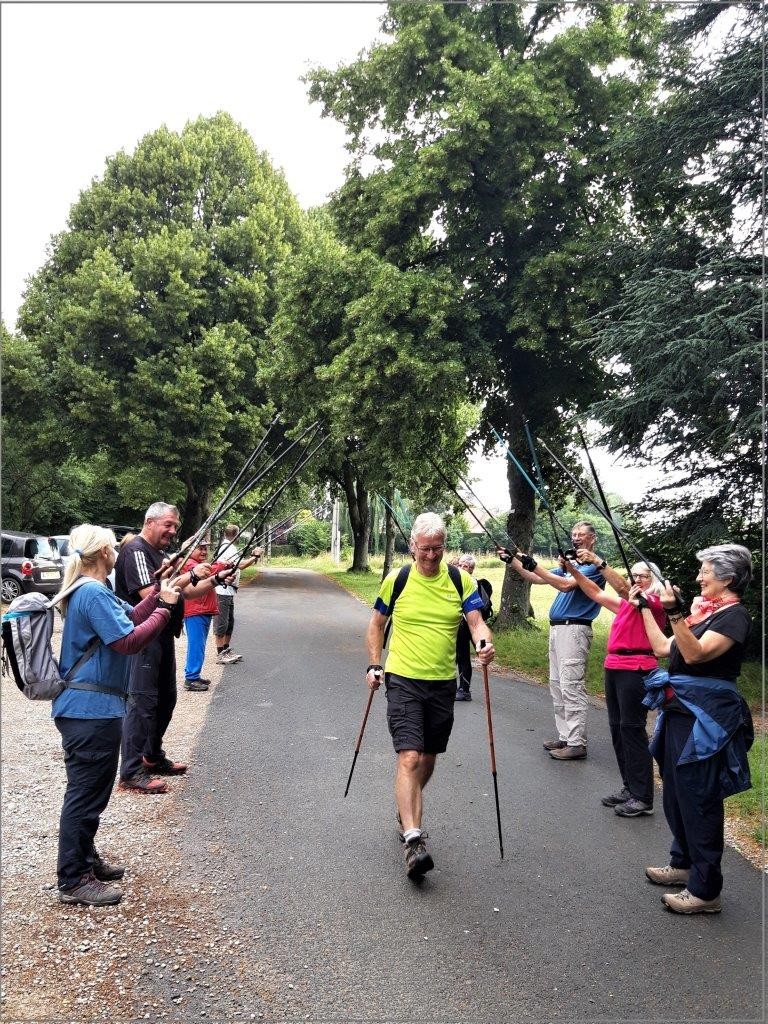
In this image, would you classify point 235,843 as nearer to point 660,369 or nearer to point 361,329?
point 660,369

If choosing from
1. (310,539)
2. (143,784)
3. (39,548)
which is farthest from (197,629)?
(310,539)

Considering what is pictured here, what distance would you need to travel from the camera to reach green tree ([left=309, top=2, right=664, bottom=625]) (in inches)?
496

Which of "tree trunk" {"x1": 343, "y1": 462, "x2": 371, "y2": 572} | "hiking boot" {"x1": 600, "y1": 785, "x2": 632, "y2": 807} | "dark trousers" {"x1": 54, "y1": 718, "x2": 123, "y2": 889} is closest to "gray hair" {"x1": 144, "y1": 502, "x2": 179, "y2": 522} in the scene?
"dark trousers" {"x1": 54, "y1": 718, "x2": 123, "y2": 889}

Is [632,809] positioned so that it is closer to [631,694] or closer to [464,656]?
[631,694]

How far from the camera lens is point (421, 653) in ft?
15.9

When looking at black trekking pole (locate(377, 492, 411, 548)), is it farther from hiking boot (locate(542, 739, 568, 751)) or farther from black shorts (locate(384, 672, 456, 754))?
hiking boot (locate(542, 739, 568, 751))

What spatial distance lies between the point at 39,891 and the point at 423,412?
33.1 feet

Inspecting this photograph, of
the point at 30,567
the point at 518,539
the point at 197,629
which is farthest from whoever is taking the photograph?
the point at 30,567

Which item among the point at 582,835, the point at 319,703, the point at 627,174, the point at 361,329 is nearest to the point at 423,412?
the point at 361,329

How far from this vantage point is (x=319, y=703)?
30.2 feet

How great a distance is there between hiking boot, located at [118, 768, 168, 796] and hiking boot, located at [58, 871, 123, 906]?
1.77 metres

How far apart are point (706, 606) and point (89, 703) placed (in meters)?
3.42

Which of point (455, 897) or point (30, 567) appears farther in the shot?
point (30, 567)

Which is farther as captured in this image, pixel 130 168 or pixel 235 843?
pixel 130 168
